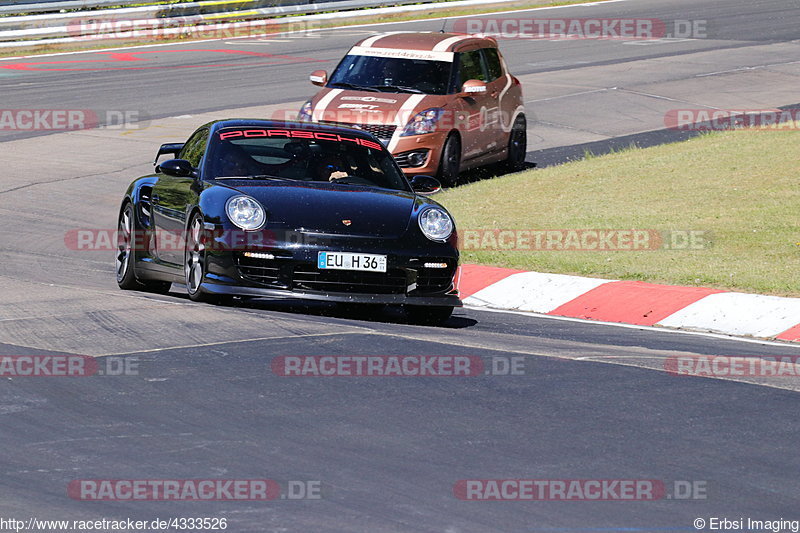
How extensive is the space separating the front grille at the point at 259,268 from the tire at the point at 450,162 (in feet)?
24.7

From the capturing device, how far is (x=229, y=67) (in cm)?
2952

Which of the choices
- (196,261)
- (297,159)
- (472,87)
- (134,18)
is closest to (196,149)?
(297,159)

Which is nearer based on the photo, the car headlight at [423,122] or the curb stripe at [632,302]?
the curb stripe at [632,302]

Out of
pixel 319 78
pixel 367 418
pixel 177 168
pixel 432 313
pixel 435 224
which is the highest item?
pixel 177 168

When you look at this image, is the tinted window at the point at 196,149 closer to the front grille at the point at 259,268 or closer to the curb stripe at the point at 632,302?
the front grille at the point at 259,268

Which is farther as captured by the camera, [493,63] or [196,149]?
[493,63]

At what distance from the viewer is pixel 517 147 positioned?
1909 centimetres

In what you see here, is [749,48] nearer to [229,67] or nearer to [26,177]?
[229,67]

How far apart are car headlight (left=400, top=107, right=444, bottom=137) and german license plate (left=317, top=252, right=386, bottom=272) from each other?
702 centimetres

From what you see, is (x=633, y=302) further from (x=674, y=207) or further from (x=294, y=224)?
(x=674, y=207)

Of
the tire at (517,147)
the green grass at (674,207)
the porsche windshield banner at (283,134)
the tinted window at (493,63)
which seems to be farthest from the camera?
the tire at (517,147)

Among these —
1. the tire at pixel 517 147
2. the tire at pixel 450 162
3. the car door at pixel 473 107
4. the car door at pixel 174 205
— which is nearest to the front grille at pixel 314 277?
the car door at pixel 174 205

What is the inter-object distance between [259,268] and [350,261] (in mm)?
629

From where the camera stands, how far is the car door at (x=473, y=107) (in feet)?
57.4
